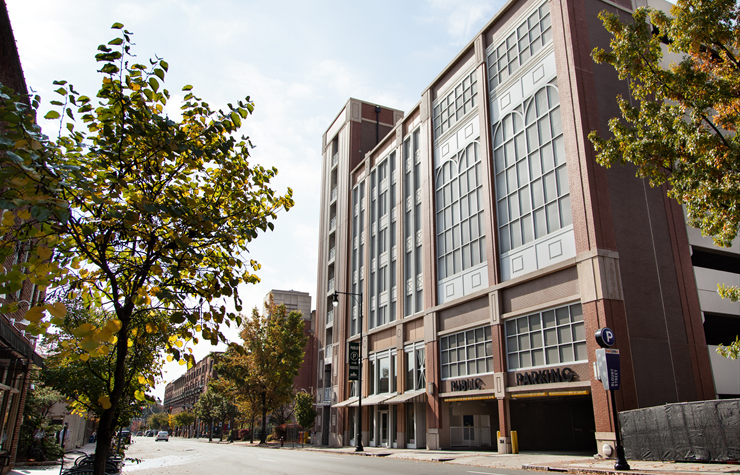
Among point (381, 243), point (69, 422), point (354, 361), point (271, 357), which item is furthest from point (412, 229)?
point (69, 422)

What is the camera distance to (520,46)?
28.0 meters

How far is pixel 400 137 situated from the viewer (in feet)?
133

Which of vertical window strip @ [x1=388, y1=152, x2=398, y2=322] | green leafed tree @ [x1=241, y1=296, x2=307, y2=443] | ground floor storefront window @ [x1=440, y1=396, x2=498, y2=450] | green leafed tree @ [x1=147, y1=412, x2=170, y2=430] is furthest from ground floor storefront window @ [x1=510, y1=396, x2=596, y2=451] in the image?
green leafed tree @ [x1=147, y1=412, x2=170, y2=430]

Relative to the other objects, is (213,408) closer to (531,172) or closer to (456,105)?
(456,105)

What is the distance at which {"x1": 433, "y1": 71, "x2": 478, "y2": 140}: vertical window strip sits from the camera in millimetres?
31797

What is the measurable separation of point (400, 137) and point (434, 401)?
20.9 metres

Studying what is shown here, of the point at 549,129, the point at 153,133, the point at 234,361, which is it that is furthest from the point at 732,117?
the point at 234,361

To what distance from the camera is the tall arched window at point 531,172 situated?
2383 cm

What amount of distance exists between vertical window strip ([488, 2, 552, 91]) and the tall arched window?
9.00 feet

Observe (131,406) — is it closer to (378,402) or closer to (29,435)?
(29,435)

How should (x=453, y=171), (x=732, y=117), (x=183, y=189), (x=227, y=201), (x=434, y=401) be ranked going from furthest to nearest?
(x=453, y=171) → (x=434, y=401) → (x=732, y=117) → (x=227, y=201) → (x=183, y=189)

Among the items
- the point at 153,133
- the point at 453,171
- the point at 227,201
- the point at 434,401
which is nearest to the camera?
the point at 153,133

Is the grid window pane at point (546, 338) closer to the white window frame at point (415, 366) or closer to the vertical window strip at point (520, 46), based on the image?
the white window frame at point (415, 366)

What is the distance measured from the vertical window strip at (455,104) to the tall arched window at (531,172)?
4292 millimetres
